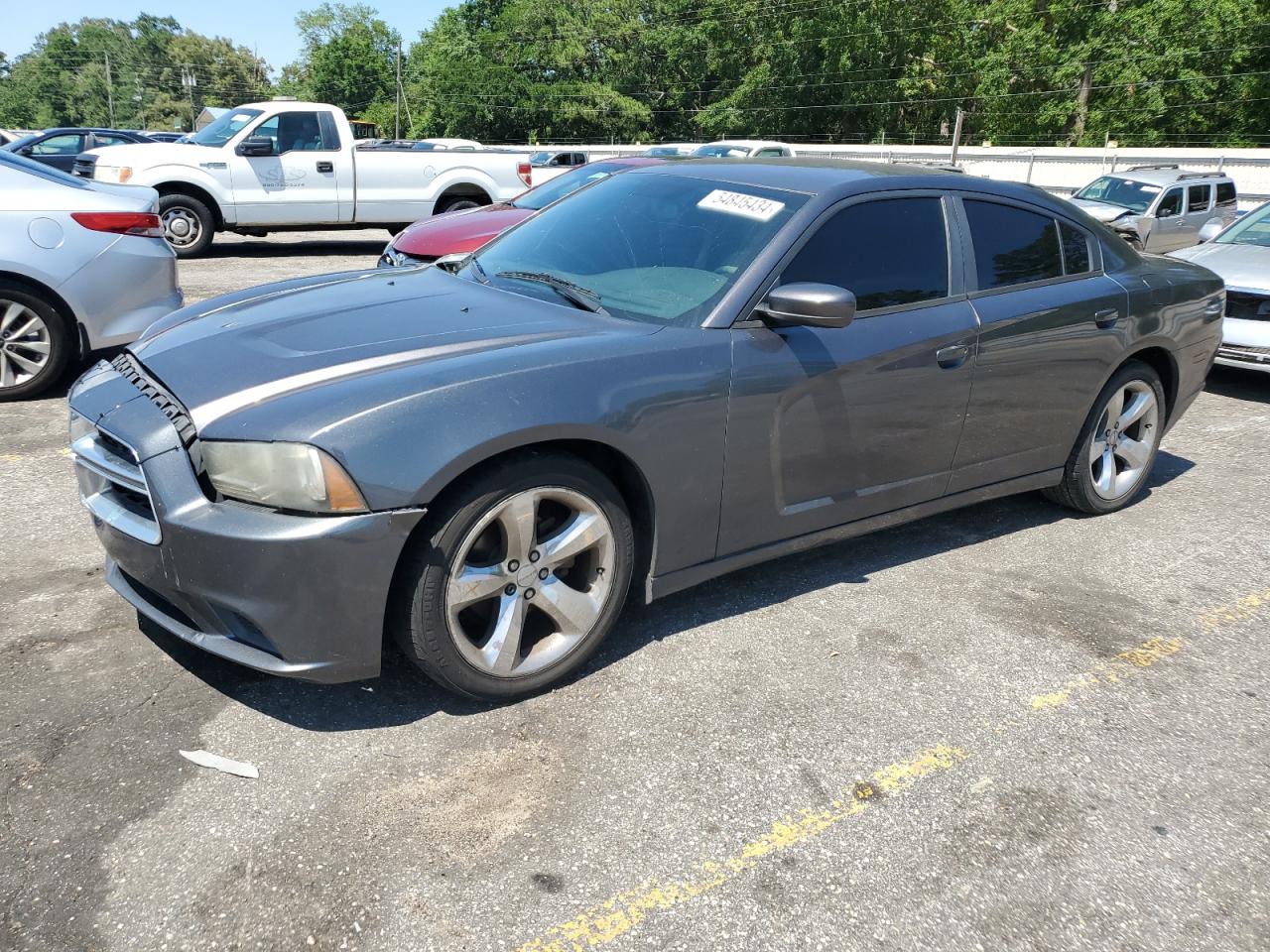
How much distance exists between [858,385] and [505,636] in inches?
61.4

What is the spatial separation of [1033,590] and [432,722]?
2544mm

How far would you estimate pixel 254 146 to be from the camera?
12484mm

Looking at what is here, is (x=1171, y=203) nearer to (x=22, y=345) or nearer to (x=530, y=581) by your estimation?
(x=22, y=345)

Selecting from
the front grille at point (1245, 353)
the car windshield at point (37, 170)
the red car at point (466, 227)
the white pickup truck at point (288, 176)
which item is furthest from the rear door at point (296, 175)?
the front grille at point (1245, 353)

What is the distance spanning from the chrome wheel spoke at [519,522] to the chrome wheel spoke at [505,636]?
144 mm

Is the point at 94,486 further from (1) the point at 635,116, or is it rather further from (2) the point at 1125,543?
(1) the point at 635,116

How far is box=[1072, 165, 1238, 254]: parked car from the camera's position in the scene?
15.7 metres

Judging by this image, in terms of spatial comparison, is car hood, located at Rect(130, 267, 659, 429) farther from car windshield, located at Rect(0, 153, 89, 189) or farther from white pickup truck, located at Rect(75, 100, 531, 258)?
white pickup truck, located at Rect(75, 100, 531, 258)

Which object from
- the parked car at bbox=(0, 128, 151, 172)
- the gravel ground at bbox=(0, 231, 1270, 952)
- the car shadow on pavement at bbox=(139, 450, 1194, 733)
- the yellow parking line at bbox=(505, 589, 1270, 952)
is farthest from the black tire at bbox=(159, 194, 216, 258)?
the yellow parking line at bbox=(505, 589, 1270, 952)

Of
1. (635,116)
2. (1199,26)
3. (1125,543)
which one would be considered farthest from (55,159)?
(635,116)

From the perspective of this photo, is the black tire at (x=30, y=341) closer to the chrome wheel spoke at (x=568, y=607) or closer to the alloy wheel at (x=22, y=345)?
the alloy wheel at (x=22, y=345)

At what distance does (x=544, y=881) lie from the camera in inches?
93.3

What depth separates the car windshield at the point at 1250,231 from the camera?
859 centimetres

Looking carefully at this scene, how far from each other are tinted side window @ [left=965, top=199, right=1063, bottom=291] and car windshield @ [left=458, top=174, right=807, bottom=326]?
3.13 ft
